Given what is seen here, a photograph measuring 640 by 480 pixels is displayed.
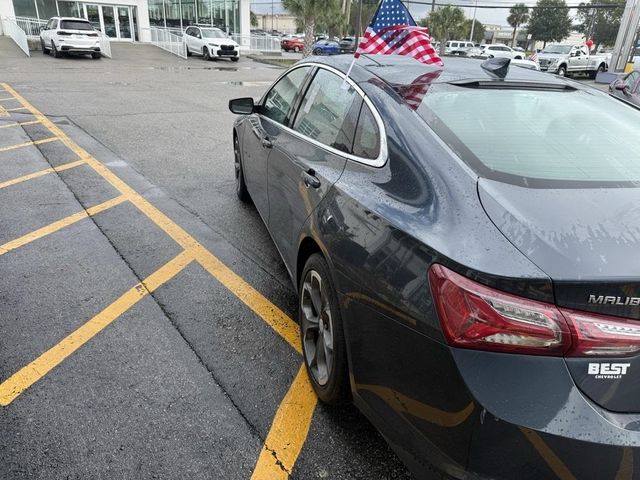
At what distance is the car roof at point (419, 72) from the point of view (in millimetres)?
2652

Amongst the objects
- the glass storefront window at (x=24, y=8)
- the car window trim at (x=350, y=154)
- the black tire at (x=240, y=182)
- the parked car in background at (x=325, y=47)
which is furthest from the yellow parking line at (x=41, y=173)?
the parked car in background at (x=325, y=47)

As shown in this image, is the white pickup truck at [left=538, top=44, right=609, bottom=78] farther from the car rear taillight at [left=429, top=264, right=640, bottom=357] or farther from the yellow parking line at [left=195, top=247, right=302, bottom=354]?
the car rear taillight at [left=429, top=264, right=640, bottom=357]

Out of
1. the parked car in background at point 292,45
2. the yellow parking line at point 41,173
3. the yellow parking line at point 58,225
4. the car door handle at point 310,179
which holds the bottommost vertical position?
the parked car in background at point 292,45

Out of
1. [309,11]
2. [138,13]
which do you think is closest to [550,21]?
[309,11]

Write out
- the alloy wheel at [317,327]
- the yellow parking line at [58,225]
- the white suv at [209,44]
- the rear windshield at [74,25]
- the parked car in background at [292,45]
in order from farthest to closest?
the parked car in background at [292,45] < the white suv at [209,44] < the rear windshield at [74,25] < the yellow parking line at [58,225] < the alloy wheel at [317,327]

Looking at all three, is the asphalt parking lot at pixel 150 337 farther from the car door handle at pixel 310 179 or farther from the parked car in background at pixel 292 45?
the parked car in background at pixel 292 45

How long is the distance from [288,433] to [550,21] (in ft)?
295

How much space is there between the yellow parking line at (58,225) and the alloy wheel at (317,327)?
2.92m

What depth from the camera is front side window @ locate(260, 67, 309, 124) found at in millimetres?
3652

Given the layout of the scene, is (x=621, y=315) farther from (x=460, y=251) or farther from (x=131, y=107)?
(x=131, y=107)

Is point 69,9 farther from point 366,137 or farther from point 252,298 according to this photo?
point 366,137

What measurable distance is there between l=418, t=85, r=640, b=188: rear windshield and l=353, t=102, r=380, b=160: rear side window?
232 millimetres

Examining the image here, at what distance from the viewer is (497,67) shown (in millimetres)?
2811

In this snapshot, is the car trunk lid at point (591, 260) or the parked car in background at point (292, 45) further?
the parked car in background at point (292, 45)
